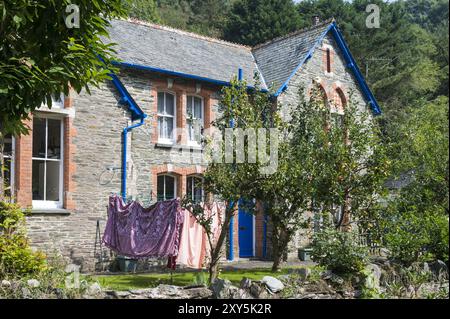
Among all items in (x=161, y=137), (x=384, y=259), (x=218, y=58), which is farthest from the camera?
(x=218, y=58)

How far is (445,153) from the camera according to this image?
12.0 m

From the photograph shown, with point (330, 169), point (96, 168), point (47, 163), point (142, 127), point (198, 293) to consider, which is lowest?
point (198, 293)

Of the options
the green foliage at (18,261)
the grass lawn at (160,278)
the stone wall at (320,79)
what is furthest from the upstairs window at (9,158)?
the stone wall at (320,79)

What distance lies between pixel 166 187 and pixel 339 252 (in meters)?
9.13

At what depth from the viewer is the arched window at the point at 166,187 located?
19375 mm

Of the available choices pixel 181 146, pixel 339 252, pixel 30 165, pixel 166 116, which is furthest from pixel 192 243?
pixel 166 116

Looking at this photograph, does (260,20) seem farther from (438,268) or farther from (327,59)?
(438,268)

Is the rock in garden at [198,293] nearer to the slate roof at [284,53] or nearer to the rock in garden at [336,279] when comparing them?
the rock in garden at [336,279]

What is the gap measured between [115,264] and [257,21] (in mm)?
26994

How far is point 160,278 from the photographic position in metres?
14.6

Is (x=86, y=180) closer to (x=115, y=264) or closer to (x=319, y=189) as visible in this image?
(x=115, y=264)

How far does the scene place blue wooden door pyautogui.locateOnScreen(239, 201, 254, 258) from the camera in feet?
70.9

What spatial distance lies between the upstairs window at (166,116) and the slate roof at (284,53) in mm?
4690
